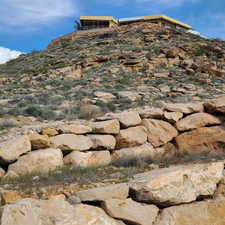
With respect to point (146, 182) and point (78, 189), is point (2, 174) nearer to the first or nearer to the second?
point (78, 189)

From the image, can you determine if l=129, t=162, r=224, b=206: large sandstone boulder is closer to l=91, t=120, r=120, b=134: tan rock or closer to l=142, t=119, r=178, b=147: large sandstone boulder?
l=91, t=120, r=120, b=134: tan rock

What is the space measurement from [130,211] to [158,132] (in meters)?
4.34

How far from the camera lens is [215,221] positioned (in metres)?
4.69

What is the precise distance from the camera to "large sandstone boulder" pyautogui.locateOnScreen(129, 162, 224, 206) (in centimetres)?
453

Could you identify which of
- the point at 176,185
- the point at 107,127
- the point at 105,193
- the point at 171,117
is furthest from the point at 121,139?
the point at 105,193

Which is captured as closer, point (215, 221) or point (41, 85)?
point (215, 221)

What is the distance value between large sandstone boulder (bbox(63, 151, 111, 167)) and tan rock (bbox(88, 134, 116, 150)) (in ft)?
0.47

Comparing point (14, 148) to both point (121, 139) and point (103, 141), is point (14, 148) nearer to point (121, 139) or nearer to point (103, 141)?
point (103, 141)

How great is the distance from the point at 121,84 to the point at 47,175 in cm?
1238

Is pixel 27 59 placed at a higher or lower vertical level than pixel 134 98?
higher

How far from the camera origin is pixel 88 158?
7.01m

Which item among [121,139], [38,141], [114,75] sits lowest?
[121,139]

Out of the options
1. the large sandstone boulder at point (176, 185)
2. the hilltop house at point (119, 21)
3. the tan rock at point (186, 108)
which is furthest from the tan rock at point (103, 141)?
the hilltop house at point (119, 21)

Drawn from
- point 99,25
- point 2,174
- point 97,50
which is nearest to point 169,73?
point 97,50
